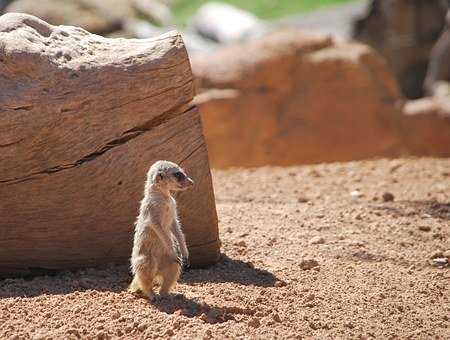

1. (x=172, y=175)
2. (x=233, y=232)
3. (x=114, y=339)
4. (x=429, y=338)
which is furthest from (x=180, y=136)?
(x=429, y=338)

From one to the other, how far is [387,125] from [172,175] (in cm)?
775

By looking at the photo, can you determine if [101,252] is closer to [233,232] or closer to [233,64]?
[233,232]

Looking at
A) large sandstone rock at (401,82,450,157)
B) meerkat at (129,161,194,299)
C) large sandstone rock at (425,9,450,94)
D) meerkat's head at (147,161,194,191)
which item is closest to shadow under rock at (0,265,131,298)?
meerkat at (129,161,194,299)

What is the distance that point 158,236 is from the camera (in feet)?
16.6

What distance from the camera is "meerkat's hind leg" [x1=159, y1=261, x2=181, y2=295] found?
5.01 meters

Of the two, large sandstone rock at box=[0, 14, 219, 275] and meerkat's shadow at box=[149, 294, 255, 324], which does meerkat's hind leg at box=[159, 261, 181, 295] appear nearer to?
meerkat's shadow at box=[149, 294, 255, 324]

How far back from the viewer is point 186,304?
4906 millimetres

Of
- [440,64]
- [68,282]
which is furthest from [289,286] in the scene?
[440,64]

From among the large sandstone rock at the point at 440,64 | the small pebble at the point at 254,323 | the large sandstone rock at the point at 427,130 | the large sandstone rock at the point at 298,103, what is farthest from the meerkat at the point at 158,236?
the large sandstone rock at the point at 440,64

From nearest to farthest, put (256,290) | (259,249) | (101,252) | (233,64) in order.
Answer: (256,290)
(101,252)
(259,249)
(233,64)

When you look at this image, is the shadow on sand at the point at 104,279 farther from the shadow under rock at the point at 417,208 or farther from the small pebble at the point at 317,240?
the shadow under rock at the point at 417,208

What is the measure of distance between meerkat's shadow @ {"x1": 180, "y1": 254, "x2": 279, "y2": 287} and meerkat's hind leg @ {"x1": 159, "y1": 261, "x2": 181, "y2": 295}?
395 millimetres

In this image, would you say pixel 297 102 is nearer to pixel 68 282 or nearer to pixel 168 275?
pixel 68 282

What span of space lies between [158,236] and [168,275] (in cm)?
22
